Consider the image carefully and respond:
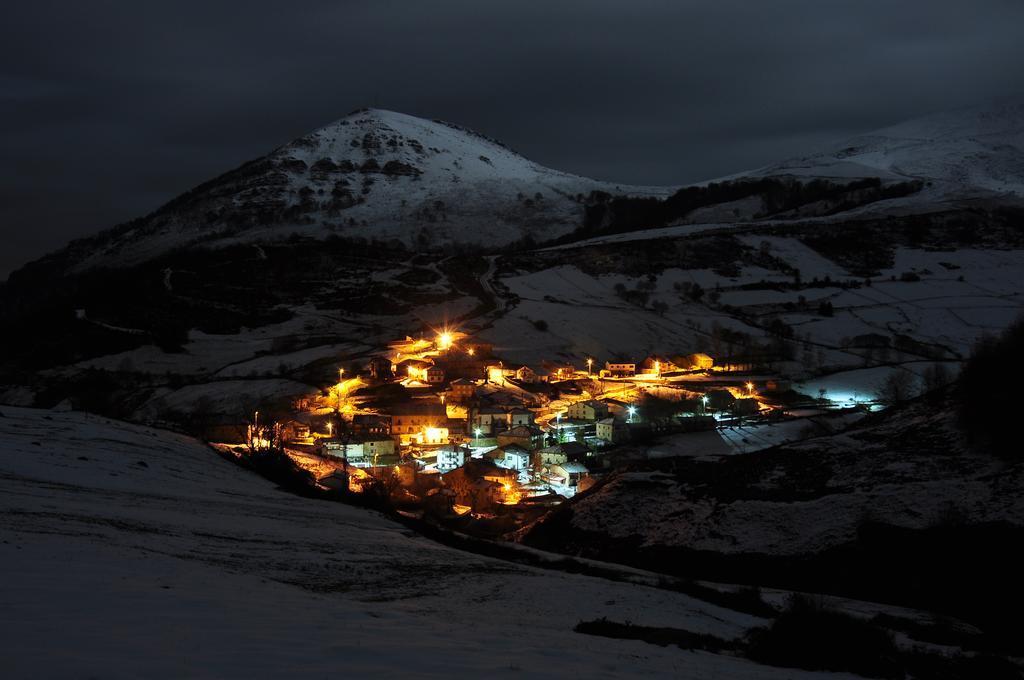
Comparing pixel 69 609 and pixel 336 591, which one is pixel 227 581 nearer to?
pixel 336 591

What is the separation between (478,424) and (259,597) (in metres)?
48.6

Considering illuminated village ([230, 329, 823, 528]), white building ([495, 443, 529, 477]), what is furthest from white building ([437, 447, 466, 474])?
white building ([495, 443, 529, 477])

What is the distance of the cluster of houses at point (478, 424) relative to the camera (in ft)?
145

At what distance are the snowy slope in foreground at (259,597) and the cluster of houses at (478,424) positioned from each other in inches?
725

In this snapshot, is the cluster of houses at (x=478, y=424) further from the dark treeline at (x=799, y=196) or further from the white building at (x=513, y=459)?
the dark treeline at (x=799, y=196)

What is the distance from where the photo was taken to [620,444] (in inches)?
2036

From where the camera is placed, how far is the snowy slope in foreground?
8.20m

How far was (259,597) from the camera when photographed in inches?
469

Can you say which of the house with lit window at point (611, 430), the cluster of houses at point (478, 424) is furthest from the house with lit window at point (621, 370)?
the house with lit window at point (611, 430)

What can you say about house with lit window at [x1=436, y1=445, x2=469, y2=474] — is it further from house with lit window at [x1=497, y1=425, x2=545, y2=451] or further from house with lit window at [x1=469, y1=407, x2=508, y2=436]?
house with lit window at [x1=469, y1=407, x2=508, y2=436]

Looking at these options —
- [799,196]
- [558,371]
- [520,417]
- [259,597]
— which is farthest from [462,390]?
[799,196]

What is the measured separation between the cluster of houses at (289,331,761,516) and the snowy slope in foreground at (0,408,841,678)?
1840 centimetres

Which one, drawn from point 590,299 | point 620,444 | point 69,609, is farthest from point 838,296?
point 69,609

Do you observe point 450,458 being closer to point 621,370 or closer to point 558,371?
point 558,371
